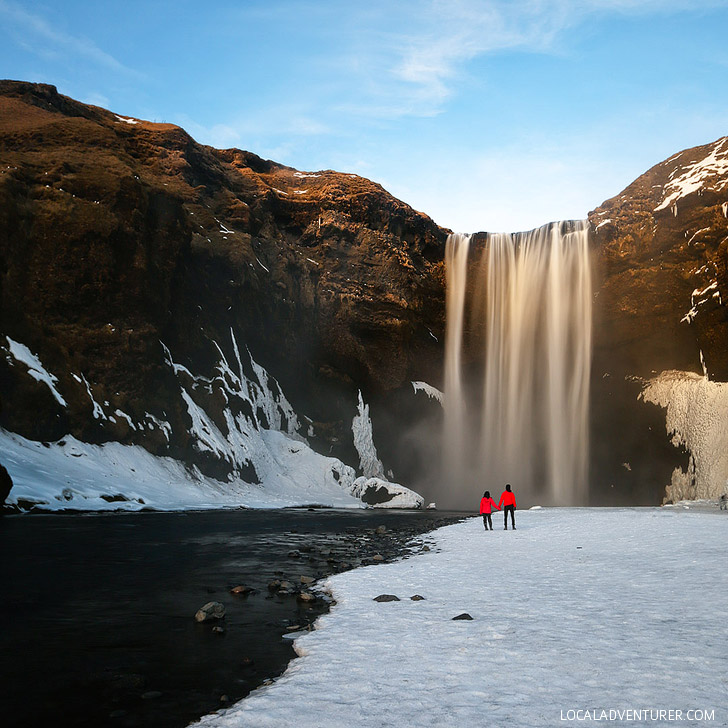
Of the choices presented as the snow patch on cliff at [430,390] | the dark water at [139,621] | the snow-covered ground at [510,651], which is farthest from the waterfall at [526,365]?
the snow-covered ground at [510,651]

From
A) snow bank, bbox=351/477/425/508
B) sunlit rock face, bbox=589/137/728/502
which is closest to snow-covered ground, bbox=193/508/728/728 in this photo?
snow bank, bbox=351/477/425/508

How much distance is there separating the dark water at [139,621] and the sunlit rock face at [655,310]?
42512 millimetres

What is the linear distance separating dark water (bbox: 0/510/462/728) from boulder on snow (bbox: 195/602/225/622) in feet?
0.41

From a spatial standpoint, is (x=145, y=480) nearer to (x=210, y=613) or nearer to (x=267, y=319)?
(x=267, y=319)

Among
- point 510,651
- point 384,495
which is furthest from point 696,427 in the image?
point 510,651

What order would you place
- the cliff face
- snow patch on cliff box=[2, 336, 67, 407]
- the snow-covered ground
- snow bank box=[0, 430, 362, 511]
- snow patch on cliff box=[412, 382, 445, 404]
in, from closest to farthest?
the snow-covered ground, snow bank box=[0, 430, 362, 511], snow patch on cliff box=[2, 336, 67, 407], the cliff face, snow patch on cliff box=[412, 382, 445, 404]

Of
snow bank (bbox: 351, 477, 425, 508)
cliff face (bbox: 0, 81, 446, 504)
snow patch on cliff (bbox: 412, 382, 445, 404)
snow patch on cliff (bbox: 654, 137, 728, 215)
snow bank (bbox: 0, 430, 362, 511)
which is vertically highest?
snow patch on cliff (bbox: 654, 137, 728, 215)

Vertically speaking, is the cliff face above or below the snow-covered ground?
above

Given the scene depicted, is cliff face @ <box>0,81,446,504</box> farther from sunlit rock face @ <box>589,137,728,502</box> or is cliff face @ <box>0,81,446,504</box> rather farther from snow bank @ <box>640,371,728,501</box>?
snow bank @ <box>640,371,728,501</box>

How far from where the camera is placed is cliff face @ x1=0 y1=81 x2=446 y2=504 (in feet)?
118

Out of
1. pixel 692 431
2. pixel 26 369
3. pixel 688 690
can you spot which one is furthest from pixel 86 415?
pixel 692 431

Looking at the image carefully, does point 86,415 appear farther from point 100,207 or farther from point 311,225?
point 311,225

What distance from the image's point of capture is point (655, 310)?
51562 millimetres

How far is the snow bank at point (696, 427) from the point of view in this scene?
46375 millimetres
